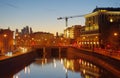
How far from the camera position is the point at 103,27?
119m

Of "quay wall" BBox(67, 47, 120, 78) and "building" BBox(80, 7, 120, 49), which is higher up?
"building" BBox(80, 7, 120, 49)

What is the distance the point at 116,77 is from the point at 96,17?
79242 mm

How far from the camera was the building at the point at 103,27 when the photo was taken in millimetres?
113238

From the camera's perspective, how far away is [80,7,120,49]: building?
372 ft

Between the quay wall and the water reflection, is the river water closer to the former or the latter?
the water reflection

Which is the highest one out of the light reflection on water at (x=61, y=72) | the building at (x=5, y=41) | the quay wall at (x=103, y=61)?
the building at (x=5, y=41)

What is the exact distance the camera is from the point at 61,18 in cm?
19162

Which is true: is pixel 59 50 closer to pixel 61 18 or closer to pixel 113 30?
pixel 113 30

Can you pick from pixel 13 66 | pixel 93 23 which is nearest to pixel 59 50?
pixel 93 23

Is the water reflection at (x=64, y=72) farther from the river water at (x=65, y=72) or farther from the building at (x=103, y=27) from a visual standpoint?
the building at (x=103, y=27)

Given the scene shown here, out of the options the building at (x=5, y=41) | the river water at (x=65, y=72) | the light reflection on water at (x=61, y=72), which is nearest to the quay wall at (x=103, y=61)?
the river water at (x=65, y=72)

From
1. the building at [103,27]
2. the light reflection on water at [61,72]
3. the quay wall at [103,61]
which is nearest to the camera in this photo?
the quay wall at [103,61]

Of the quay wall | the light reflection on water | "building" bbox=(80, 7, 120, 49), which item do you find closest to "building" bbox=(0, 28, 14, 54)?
the light reflection on water

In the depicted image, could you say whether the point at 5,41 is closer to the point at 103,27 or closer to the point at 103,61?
the point at 103,61
